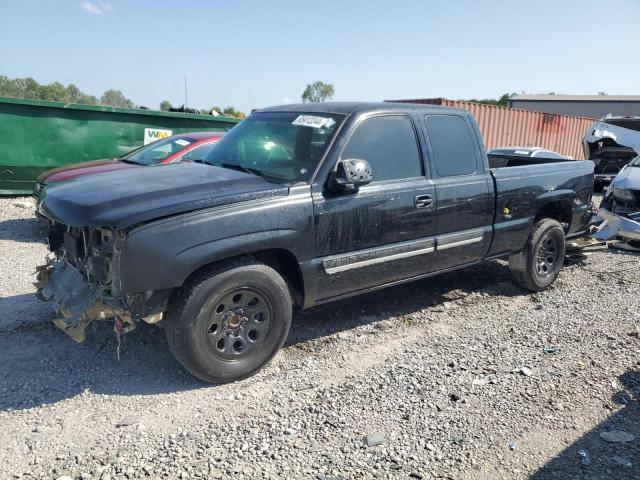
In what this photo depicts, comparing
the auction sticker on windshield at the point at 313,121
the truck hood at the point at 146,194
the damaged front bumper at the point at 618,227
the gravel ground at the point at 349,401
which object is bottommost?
the gravel ground at the point at 349,401

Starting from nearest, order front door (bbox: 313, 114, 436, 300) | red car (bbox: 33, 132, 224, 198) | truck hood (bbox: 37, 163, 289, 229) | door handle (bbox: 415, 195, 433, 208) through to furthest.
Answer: truck hood (bbox: 37, 163, 289, 229) → front door (bbox: 313, 114, 436, 300) → door handle (bbox: 415, 195, 433, 208) → red car (bbox: 33, 132, 224, 198)

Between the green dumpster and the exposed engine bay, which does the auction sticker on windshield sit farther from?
the exposed engine bay

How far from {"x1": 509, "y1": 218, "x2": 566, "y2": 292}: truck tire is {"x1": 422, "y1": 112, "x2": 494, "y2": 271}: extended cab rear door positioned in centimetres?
78

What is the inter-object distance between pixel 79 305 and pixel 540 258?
4681mm

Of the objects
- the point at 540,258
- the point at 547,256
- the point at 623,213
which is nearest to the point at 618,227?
the point at 623,213

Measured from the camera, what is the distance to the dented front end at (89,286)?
327 cm

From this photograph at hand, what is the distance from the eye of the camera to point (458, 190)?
4676mm

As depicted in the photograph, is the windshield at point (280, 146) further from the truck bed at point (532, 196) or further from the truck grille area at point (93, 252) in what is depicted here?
the truck bed at point (532, 196)

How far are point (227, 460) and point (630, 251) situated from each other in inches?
283

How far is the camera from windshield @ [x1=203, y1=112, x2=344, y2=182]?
3.99 metres

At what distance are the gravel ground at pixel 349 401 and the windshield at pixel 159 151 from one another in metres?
3.02

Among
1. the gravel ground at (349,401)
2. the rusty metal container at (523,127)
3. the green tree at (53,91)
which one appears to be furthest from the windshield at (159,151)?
the green tree at (53,91)

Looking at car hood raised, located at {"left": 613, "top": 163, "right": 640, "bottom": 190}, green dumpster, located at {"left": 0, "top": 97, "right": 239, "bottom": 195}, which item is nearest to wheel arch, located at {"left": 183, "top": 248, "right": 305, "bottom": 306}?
car hood raised, located at {"left": 613, "top": 163, "right": 640, "bottom": 190}

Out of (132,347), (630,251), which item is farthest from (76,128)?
(630,251)
